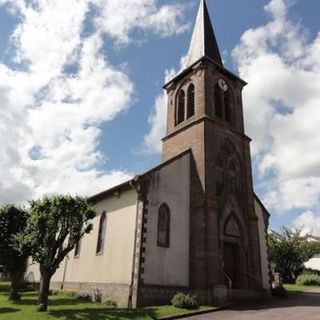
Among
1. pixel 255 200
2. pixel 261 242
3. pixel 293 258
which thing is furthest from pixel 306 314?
pixel 293 258

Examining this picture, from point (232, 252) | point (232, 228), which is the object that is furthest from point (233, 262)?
point (232, 228)

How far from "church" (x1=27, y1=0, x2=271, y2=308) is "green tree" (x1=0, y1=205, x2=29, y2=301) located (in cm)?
417

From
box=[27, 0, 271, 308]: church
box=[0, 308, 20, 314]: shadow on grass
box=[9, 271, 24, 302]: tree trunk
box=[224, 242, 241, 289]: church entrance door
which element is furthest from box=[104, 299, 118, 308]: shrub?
box=[224, 242, 241, 289]: church entrance door

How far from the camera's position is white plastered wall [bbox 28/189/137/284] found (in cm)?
2023

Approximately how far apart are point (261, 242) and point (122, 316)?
46.4ft

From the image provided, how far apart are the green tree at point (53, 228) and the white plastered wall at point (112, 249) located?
11.3ft

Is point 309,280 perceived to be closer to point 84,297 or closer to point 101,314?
point 84,297

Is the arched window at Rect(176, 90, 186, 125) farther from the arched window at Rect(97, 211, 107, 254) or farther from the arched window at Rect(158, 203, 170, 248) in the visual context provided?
the arched window at Rect(97, 211, 107, 254)

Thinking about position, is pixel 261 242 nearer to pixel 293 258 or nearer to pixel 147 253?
pixel 147 253

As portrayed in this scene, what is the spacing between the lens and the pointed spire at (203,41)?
94.2ft

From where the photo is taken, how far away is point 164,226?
818 inches

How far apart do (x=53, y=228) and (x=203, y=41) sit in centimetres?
1954

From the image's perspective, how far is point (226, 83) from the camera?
93.4ft

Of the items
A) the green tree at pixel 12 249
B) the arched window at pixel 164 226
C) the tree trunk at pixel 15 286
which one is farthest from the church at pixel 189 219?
the green tree at pixel 12 249
